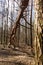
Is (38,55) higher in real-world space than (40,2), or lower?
lower

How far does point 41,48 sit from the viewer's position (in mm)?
2357

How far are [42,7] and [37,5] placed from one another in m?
0.10

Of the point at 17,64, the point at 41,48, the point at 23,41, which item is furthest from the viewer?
the point at 23,41

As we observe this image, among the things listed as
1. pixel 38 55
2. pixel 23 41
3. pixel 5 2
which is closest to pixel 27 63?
pixel 38 55

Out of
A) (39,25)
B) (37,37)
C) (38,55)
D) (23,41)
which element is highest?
(39,25)

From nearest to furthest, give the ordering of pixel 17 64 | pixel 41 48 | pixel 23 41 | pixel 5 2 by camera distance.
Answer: pixel 41 48 < pixel 17 64 < pixel 23 41 < pixel 5 2

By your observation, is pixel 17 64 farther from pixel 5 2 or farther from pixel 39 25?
pixel 5 2

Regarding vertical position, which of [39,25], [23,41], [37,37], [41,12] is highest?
[41,12]

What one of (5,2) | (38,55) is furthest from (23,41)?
(38,55)

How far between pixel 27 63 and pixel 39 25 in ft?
10.7

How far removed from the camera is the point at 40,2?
241cm

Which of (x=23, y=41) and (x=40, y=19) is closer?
(x=40, y=19)

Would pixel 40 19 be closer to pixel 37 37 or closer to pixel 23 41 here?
pixel 37 37

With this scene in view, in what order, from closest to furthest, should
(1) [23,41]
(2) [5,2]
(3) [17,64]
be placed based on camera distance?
(3) [17,64] < (1) [23,41] < (2) [5,2]
